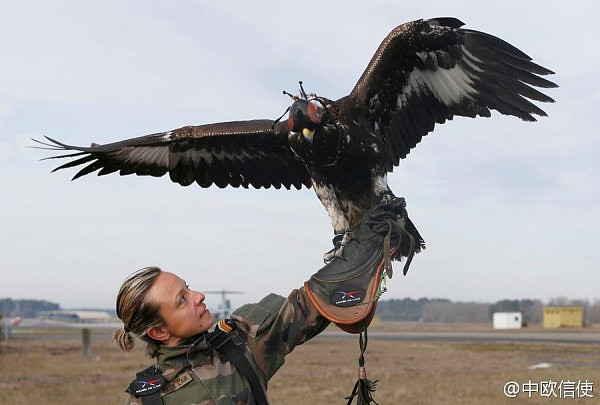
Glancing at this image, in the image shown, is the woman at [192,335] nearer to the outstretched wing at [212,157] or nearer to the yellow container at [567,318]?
the outstretched wing at [212,157]

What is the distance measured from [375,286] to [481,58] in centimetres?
211

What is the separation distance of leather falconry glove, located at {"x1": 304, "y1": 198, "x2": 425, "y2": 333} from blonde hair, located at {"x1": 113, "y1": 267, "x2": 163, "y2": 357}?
2.27 feet

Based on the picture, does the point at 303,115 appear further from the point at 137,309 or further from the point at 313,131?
the point at 137,309

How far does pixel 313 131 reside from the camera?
3730 millimetres

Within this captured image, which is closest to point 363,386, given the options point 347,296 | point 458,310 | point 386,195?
point 347,296

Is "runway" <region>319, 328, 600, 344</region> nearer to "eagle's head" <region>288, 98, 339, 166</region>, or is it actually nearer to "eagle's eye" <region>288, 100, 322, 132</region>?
"eagle's head" <region>288, 98, 339, 166</region>

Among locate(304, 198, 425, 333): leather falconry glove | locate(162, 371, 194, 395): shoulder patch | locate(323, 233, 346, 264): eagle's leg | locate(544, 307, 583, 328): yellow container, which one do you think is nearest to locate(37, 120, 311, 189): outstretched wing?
locate(323, 233, 346, 264): eagle's leg

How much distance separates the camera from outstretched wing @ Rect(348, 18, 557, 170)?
404 centimetres

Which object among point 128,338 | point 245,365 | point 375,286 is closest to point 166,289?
point 128,338

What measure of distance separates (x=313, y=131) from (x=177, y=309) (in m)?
1.42

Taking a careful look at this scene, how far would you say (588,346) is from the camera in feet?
104

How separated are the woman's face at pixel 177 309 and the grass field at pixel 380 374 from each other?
9.67m

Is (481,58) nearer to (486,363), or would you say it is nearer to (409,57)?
(409,57)

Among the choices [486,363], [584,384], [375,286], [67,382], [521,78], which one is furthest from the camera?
[486,363]
